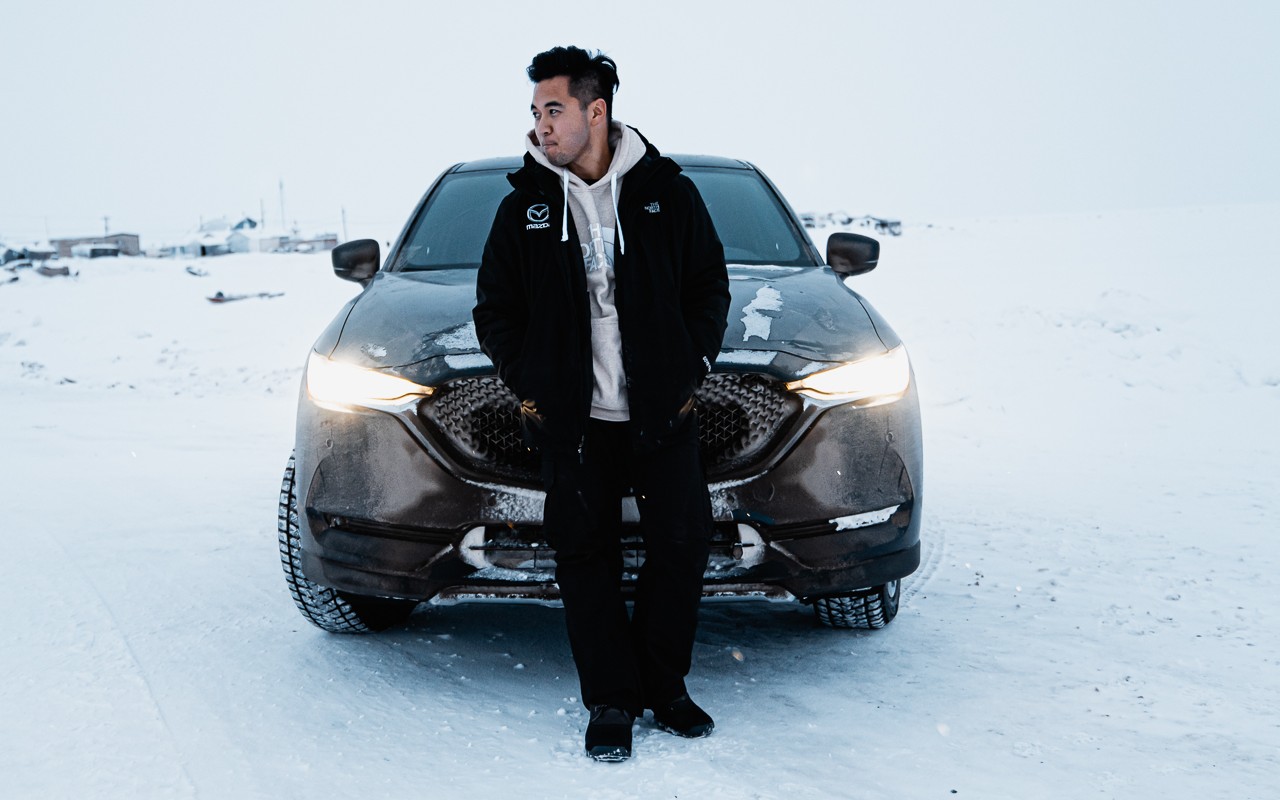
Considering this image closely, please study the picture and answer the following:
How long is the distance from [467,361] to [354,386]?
334mm

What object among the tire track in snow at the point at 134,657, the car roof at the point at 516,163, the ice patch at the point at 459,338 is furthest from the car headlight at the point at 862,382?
the car roof at the point at 516,163

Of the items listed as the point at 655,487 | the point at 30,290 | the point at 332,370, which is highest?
the point at 332,370

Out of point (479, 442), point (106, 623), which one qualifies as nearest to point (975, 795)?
point (479, 442)

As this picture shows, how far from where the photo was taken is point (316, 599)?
3609 mm

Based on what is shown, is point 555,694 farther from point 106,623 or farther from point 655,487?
point 106,623

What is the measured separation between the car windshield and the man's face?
1393 millimetres

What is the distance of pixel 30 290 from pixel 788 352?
21733mm

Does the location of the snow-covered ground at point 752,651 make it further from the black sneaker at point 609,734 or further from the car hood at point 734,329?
the car hood at point 734,329

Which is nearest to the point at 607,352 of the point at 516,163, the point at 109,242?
the point at 516,163

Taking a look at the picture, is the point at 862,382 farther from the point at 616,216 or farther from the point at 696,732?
the point at 696,732

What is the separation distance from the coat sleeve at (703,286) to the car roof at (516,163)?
2.10 metres

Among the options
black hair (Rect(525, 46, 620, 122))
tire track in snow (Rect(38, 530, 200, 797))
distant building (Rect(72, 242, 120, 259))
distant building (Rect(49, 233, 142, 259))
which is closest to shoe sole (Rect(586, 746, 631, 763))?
tire track in snow (Rect(38, 530, 200, 797))

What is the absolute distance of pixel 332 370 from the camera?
3.22 metres

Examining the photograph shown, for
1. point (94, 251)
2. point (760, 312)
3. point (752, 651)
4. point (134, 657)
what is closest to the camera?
point (760, 312)
